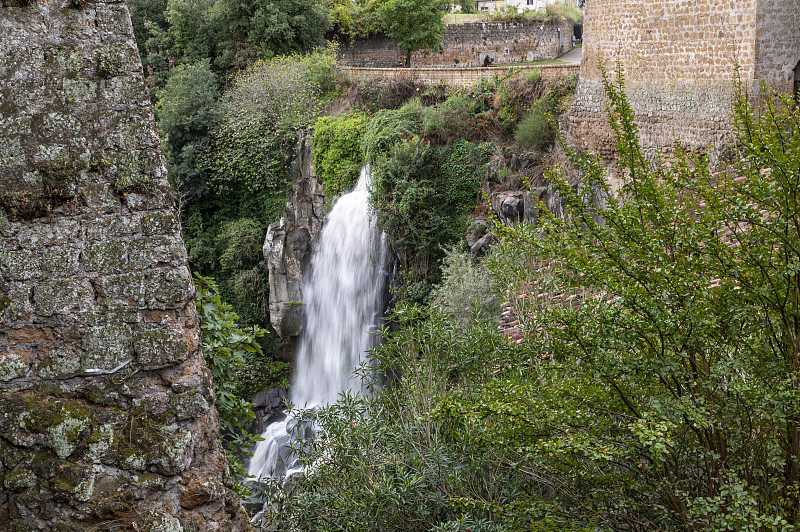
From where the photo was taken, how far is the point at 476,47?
82.0 feet

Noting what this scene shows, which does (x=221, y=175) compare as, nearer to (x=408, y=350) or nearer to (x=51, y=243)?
Result: (x=408, y=350)

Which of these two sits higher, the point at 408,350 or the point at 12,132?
the point at 12,132

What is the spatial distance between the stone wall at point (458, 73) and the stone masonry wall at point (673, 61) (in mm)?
2437

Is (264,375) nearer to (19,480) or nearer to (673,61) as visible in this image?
(673,61)

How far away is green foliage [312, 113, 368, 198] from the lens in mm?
15469

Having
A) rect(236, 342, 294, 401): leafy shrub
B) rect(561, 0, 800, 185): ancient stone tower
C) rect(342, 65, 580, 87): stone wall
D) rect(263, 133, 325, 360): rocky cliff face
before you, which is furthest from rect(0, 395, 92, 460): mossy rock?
rect(342, 65, 580, 87): stone wall

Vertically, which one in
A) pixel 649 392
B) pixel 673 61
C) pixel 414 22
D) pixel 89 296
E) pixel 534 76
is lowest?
pixel 649 392

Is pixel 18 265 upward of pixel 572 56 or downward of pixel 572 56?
downward

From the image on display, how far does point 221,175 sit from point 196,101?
2578 millimetres

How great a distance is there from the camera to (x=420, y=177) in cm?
1400

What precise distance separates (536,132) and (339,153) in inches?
187

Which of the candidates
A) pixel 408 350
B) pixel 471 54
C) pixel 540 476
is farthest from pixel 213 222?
pixel 540 476

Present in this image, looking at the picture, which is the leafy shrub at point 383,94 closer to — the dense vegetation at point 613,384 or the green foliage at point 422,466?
the dense vegetation at point 613,384

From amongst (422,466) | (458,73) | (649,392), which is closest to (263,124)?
(458,73)
